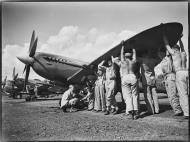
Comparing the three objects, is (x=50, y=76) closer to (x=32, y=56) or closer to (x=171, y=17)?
(x=32, y=56)

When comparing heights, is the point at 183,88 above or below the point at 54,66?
below

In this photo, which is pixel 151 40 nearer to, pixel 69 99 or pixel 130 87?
pixel 130 87

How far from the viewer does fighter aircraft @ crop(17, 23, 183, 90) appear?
21.0 ft

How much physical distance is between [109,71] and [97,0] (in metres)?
2.97

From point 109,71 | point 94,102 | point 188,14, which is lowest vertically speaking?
point 94,102

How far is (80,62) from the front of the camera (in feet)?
38.4

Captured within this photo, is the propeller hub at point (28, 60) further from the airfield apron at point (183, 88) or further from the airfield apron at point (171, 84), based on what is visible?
the airfield apron at point (183, 88)

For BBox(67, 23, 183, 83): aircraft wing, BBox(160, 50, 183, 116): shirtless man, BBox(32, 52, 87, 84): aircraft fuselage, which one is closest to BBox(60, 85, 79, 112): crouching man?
BBox(67, 23, 183, 83): aircraft wing

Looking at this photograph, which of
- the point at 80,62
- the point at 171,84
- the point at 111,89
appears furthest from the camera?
the point at 80,62

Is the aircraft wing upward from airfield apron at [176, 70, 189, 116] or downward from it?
upward

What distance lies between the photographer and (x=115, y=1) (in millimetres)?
4367

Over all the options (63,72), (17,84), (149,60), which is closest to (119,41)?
(149,60)

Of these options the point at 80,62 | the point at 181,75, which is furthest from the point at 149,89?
the point at 80,62

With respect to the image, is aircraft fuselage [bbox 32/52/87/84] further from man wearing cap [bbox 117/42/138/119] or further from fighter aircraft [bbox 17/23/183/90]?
man wearing cap [bbox 117/42/138/119]
